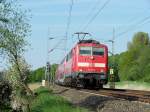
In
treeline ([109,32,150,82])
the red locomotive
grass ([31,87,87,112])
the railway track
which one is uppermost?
treeline ([109,32,150,82])

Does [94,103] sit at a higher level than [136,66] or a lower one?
lower

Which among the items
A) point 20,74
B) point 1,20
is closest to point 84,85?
point 20,74

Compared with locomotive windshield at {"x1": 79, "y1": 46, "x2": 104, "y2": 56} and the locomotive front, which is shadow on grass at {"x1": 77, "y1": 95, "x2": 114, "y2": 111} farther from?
locomotive windshield at {"x1": 79, "y1": 46, "x2": 104, "y2": 56}

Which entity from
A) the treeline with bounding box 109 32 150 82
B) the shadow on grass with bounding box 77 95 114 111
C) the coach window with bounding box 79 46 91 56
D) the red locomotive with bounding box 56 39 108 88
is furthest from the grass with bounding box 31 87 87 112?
the treeline with bounding box 109 32 150 82

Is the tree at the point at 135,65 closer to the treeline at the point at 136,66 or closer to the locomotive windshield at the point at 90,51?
the treeline at the point at 136,66

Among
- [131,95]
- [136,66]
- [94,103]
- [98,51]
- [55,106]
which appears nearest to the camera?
[55,106]

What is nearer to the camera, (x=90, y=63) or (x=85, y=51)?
(x=90, y=63)

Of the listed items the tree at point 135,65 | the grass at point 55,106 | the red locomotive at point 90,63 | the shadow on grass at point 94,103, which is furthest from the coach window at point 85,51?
the tree at point 135,65

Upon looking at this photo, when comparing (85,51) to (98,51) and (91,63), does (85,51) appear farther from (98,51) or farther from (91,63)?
(91,63)

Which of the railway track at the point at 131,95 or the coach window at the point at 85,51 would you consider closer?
the railway track at the point at 131,95

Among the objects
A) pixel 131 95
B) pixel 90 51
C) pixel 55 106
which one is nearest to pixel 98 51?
pixel 90 51

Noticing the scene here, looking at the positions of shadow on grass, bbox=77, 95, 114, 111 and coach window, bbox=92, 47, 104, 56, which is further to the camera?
coach window, bbox=92, 47, 104, 56

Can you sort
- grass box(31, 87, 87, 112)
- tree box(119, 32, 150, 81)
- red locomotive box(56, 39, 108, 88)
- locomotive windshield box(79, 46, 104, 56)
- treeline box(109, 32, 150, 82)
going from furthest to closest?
tree box(119, 32, 150, 81) < treeline box(109, 32, 150, 82) < locomotive windshield box(79, 46, 104, 56) < red locomotive box(56, 39, 108, 88) < grass box(31, 87, 87, 112)

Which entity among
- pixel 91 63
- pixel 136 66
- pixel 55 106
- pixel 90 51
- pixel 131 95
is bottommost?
pixel 55 106
